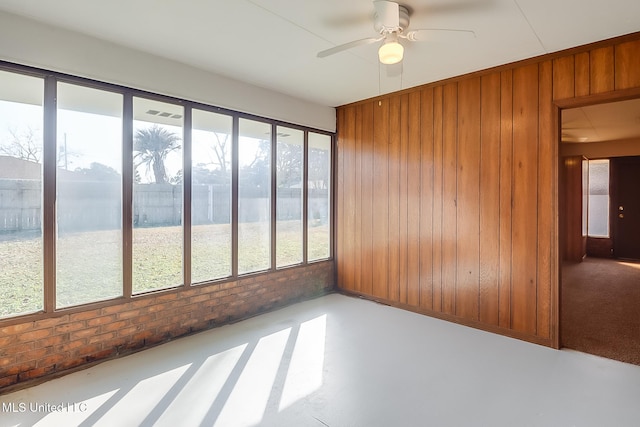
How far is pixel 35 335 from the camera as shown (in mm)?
2594

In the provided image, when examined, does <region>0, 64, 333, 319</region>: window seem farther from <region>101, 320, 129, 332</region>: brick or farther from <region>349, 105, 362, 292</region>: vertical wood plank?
<region>349, 105, 362, 292</region>: vertical wood plank

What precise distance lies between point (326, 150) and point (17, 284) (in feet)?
12.3

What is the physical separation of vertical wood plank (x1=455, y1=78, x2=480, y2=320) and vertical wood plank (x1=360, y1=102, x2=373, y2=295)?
120 cm

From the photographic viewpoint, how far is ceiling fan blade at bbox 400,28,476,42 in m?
2.47

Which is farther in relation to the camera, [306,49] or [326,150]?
[326,150]

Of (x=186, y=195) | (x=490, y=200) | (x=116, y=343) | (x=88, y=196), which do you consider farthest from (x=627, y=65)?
(x=116, y=343)

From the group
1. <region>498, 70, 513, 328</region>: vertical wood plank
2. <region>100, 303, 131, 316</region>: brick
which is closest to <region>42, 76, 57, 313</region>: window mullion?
<region>100, 303, 131, 316</region>: brick

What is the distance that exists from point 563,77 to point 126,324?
4.51 m

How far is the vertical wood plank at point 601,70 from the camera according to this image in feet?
9.39

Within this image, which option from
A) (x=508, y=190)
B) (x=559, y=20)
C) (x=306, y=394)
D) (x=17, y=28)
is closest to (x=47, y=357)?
(x=306, y=394)

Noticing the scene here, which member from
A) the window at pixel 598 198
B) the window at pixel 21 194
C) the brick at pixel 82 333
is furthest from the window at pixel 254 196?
the window at pixel 598 198

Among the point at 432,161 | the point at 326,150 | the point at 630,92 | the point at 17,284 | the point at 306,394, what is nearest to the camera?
the point at 306,394

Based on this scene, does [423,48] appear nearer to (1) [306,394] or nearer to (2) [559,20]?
(2) [559,20]

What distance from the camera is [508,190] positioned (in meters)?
3.43
